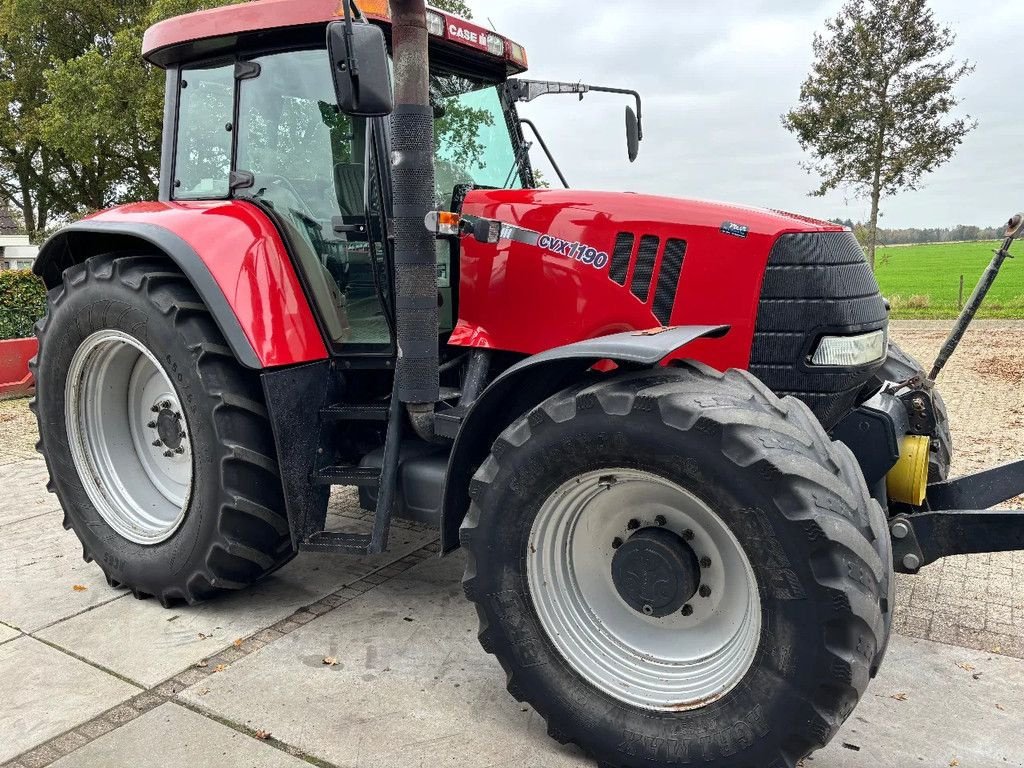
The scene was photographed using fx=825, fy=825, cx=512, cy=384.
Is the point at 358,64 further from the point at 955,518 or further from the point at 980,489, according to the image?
the point at 980,489

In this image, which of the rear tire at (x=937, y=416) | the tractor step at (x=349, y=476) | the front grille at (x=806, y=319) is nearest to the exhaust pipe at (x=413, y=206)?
the tractor step at (x=349, y=476)

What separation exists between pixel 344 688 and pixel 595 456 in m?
1.25

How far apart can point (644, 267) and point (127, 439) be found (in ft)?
8.42

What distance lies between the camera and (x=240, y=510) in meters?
3.16

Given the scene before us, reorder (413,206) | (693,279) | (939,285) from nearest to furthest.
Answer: (413,206) → (693,279) → (939,285)

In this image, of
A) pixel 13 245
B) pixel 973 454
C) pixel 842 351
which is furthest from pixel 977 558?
pixel 13 245

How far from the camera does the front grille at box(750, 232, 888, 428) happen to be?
9.34ft

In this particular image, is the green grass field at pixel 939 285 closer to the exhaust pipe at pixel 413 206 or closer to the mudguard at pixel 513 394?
the mudguard at pixel 513 394

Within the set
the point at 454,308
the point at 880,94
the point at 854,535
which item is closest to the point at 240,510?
the point at 454,308

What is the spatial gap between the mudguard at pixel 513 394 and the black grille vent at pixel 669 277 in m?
0.24

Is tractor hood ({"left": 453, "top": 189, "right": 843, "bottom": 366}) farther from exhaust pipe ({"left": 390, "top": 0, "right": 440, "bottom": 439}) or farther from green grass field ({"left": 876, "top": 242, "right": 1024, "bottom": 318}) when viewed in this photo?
green grass field ({"left": 876, "top": 242, "right": 1024, "bottom": 318})

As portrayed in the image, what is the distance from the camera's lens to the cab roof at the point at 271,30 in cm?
317

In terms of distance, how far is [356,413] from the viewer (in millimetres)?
3285

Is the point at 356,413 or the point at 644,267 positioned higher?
the point at 644,267
